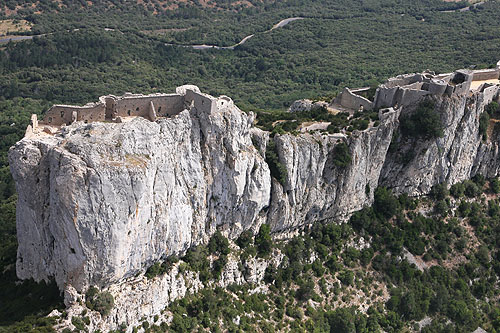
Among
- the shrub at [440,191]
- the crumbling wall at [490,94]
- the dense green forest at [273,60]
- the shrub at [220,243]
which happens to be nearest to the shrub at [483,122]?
the crumbling wall at [490,94]

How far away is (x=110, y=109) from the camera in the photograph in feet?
187

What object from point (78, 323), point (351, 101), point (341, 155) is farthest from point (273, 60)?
point (78, 323)

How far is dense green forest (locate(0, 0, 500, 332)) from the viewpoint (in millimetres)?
71375

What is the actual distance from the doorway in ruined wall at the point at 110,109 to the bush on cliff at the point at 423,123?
32.4 meters

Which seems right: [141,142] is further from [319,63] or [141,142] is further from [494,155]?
[319,63]

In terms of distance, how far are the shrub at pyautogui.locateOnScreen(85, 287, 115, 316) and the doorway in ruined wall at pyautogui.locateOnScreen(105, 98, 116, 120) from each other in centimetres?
1542

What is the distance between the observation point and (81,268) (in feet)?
161

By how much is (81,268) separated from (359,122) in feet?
112

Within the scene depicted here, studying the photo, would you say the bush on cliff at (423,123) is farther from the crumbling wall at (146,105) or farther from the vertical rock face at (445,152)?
the crumbling wall at (146,105)

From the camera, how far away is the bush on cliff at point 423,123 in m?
70.2

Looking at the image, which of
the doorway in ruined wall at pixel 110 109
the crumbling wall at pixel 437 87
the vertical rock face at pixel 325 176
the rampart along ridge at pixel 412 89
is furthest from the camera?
the rampart along ridge at pixel 412 89

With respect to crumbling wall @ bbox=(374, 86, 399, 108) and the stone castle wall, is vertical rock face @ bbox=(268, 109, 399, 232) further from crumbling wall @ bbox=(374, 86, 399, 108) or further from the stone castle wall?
the stone castle wall

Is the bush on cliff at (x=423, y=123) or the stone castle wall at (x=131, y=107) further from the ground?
the stone castle wall at (x=131, y=107)

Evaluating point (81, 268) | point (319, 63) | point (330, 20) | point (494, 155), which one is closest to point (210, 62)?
point (319, 63)
